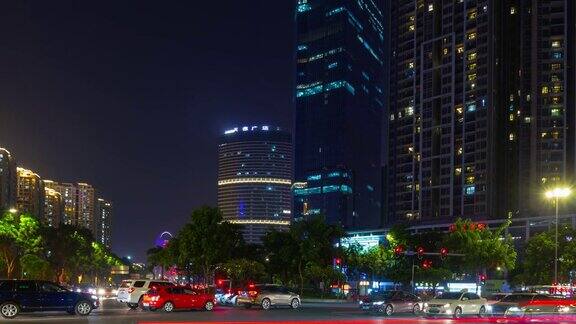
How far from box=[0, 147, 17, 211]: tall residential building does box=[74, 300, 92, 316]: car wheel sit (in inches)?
6013

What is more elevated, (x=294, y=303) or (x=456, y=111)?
(x=456, y=111)

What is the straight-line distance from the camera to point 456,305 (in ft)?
136

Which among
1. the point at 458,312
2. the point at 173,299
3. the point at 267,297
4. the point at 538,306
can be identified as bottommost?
the point at 458,312

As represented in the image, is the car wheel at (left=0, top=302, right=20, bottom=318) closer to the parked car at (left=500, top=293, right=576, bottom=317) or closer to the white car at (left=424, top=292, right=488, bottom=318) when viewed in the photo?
the white car at (left=424, top=292, right=488, bottom=318)

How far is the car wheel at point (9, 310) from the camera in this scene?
33938 mm

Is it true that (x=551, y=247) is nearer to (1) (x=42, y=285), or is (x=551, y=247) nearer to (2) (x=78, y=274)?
(1) (x=42, y=285)

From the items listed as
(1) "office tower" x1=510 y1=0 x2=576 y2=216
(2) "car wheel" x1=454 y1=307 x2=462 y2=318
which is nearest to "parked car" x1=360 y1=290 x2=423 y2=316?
(2) "car wheel" x1=454 y1=307 x2=462 y2=318

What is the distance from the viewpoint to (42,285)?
35.5 m

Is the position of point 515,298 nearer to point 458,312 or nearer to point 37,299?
point 458,312

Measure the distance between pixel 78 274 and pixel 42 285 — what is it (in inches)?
4483

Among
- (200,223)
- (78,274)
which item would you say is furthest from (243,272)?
(78,274)

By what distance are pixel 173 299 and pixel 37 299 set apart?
856cm

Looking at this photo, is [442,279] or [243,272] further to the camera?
[442,279]

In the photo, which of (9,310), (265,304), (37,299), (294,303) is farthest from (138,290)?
(9,310)
